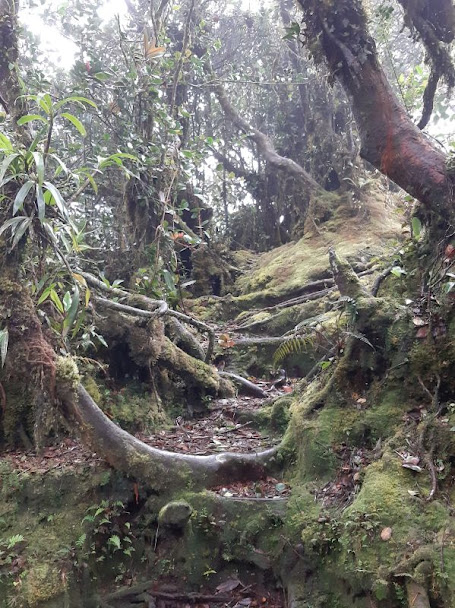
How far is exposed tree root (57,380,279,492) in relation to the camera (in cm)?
379

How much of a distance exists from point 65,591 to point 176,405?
257cm

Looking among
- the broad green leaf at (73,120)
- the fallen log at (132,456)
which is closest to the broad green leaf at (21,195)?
the broad green leaf at (73,120)

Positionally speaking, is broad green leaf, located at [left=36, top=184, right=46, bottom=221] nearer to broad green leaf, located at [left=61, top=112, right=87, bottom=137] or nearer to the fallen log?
broad green leaf, located at [left=61, top=112, right=87, bottom=137]

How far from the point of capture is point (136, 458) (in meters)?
3.91

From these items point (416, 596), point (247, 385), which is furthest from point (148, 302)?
point (416, 596)

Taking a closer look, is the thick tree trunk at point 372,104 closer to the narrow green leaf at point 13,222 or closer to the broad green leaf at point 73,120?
the broad green leaf at point 73,120

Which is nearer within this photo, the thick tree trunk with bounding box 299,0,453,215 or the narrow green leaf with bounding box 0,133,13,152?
the narrow green leaf with bounding box 0,133,13,152

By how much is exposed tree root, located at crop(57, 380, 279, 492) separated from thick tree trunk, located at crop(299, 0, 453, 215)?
3051 millimetres

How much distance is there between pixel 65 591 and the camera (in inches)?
135

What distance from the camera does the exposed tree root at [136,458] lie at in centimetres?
379

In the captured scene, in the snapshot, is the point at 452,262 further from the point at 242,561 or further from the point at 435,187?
the point at 242,561

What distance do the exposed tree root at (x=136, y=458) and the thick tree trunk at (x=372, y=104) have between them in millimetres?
3051

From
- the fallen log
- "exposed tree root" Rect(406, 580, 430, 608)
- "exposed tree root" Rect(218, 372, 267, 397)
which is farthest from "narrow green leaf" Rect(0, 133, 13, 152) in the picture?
"exposed tree root" Rect(218, 372, 267, 397)

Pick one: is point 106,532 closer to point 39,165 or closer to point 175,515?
point 175,515
